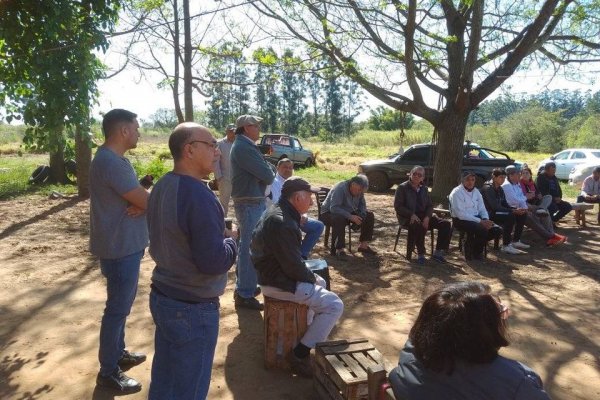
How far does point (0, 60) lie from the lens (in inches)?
164

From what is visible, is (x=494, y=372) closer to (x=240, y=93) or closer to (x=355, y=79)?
(x=355, y=79)

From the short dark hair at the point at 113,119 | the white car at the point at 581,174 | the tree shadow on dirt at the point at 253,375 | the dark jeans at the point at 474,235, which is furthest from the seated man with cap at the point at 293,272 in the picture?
the white car at the point at 581,174

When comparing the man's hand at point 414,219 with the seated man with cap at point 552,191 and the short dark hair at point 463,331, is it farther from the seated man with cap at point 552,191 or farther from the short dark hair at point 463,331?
the short dark hair at point 463,331

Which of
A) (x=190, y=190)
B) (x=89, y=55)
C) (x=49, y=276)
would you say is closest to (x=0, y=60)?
(x=89, y=55)

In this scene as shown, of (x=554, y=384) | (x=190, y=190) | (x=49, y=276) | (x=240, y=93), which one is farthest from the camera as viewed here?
Answer: (x=240, y=93)

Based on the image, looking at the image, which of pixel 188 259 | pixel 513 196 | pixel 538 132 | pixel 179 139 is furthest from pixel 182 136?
pixel 538 132

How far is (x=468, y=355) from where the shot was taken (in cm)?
167

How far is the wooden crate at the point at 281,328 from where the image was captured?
11.1 ft

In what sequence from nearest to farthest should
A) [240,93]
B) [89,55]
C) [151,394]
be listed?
[151,394]
[89,55]
[240,93]

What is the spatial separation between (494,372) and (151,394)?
159 centimetres

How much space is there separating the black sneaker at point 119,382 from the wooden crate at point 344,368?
3.85 feet

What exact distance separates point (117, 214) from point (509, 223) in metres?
6.27

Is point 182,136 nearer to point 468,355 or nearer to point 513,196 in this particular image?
point 468,355

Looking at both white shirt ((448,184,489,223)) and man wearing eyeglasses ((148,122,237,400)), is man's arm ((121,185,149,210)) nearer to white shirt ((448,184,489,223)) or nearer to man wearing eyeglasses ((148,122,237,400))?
man wearing eyeglasses ((148,122,237,400))
